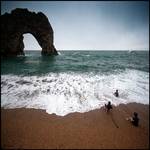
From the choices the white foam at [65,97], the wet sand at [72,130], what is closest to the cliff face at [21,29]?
the white foam at [65,97]

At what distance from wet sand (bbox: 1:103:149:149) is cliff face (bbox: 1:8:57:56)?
127 ft

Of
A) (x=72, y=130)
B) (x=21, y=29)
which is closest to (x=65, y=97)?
(x=72, y=130)

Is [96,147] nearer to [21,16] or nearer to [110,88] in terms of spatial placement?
[110,88]

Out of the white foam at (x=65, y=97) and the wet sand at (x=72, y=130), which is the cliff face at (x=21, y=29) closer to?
the white foam at (x=65, y=97)

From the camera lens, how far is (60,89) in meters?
10.2

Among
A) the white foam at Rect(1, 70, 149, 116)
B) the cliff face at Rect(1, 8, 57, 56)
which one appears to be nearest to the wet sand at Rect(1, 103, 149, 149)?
the white foam at Rect(1, 70, 149, 116)

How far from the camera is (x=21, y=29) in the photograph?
40.5 metres

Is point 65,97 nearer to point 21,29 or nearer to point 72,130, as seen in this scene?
point 72,130

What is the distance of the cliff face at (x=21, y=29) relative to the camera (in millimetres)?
37406

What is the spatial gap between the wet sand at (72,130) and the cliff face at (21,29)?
127 ft

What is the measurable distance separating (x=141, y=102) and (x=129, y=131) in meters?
3.71

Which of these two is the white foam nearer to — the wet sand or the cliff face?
the wet sand

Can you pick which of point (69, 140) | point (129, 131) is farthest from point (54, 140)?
point (129, 131)

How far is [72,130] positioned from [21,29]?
45.3m
